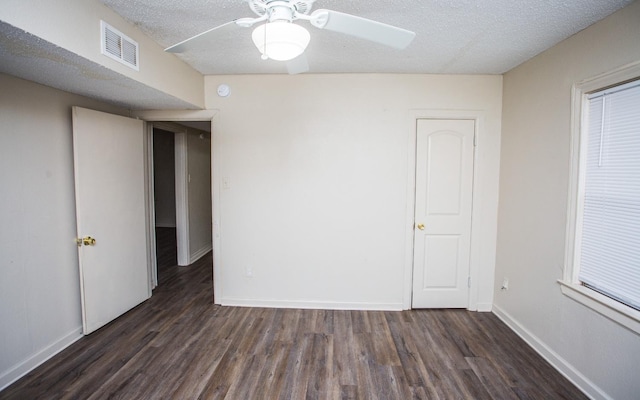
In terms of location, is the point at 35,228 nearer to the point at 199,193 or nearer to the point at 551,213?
the point at 199,193

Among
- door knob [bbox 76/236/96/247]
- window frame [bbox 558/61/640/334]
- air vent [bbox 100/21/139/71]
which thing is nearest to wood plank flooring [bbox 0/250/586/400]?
window frame [bbox 558/61/640/334]

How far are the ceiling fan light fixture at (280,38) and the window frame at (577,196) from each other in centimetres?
196

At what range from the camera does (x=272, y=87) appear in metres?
3.08

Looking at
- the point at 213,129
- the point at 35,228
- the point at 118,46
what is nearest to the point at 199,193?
the point at 213,129

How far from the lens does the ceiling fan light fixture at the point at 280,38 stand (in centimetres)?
125

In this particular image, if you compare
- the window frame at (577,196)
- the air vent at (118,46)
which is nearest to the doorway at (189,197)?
the air vent at (118,46)

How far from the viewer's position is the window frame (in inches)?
75.3

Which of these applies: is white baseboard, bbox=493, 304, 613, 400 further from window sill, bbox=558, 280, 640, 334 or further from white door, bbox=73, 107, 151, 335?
white door, bbox=73, 107, 151, 335

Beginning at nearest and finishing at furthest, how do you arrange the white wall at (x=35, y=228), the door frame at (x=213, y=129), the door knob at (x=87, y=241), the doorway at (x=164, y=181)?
the white wall at (x=35, y=228), the door knob at (x=87, y=241), the door frame at (x=213, y=129), the doorway at (x=164, y=181)

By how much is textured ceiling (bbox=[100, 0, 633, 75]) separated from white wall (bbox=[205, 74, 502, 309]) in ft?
0.68

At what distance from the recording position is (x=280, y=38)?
126 centimetres

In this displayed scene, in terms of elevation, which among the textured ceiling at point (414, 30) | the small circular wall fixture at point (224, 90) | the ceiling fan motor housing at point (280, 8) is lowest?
the ceiling fan motor housing at point (280, 8)

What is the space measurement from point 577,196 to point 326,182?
2026mm

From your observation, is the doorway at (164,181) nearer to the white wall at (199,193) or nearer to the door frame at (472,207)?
the white wall at (199,193)
